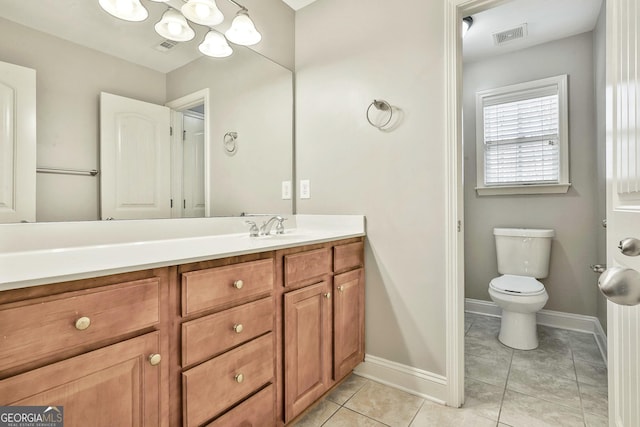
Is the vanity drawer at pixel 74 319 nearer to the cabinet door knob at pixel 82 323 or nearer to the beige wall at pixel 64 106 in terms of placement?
the cabinet door knob at pixel 82 323

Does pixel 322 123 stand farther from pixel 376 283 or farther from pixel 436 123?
pixel 376 283

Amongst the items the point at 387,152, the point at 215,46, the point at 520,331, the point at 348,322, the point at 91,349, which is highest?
the point at 215,46

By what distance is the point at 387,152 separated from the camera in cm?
175

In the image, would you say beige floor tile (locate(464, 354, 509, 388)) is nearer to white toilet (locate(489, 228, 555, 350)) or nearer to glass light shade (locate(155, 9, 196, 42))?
white toilet (locate(489, 228, 555, 350))

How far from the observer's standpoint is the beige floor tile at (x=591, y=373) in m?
1.75

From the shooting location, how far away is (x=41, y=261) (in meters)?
0.92

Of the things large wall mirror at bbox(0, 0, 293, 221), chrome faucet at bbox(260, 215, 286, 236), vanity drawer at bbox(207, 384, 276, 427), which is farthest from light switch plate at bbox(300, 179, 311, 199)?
vanity drawer at bbox(207, 384, 276, 427)

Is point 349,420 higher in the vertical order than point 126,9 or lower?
lower

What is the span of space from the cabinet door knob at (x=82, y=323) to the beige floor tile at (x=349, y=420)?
3.77 feet

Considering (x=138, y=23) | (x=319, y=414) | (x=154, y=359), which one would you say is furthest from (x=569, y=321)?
(x=138, y=23)

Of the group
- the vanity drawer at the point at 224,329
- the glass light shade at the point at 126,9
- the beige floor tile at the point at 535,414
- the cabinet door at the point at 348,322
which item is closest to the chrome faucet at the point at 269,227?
the cabinet door at the point at 348,322

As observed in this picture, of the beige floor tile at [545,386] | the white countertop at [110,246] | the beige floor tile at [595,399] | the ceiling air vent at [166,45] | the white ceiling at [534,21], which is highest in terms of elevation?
the white ceiling at [534,21]

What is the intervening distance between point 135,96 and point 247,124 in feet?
2.15

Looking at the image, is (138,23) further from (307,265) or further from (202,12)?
(307,265)
